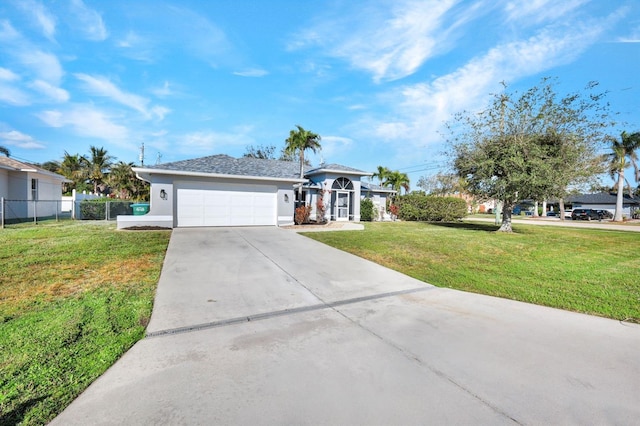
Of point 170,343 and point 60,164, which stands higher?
point 60,164

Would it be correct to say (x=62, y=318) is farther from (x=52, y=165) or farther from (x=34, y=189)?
(x=52, y=165)

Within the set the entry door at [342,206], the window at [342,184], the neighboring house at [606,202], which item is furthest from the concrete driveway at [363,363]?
the neighboring house at [606,202]

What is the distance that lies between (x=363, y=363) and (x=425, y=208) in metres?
22.2

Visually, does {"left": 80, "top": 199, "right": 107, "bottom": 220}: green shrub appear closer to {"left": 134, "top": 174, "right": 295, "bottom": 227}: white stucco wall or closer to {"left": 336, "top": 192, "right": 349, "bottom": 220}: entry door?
{"left": 134, "top": 174, "right": 295, "bottom": 227}: white stucco wall

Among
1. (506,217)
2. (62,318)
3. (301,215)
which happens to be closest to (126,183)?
(301,215)

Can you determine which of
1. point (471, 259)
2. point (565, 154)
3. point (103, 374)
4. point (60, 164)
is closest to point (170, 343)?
point (103, 374)

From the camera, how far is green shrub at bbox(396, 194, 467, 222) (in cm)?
2298

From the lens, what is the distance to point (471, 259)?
26.1 feet

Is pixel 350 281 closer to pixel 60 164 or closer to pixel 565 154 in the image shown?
pixel 565 154

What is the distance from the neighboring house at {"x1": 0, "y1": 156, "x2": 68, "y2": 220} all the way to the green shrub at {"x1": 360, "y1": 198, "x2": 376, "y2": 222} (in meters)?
18.1

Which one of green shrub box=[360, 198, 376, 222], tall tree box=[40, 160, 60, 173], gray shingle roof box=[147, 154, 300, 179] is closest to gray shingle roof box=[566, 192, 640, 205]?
green shrub box=[360, 198, 376, 222]

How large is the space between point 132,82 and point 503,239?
61.5 ft

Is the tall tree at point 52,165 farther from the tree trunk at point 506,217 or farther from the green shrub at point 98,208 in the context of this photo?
the tree trunk at point 506,217

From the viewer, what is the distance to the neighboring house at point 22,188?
16316 mm
